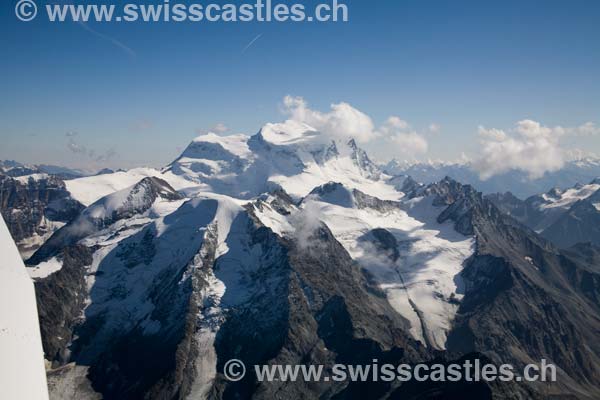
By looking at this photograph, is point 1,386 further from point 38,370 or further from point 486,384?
point 486,384

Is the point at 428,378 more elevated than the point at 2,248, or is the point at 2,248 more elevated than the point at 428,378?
the point at 2,248

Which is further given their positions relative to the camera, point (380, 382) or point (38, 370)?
point (380, 382)

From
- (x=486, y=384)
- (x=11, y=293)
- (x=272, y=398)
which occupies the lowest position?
(x=272, y=398)

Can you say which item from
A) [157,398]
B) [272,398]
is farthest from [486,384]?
[157,398]

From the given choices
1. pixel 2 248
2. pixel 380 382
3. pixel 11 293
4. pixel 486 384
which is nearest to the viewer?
pixel 11 293

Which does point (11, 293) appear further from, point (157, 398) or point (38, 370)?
point (157, 398)

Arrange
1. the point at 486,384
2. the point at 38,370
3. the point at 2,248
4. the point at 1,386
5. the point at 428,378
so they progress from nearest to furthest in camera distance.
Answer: the point at 1,386, the point at 38,370, the point at 2,248, the point at 486,384, the point at 428,378
